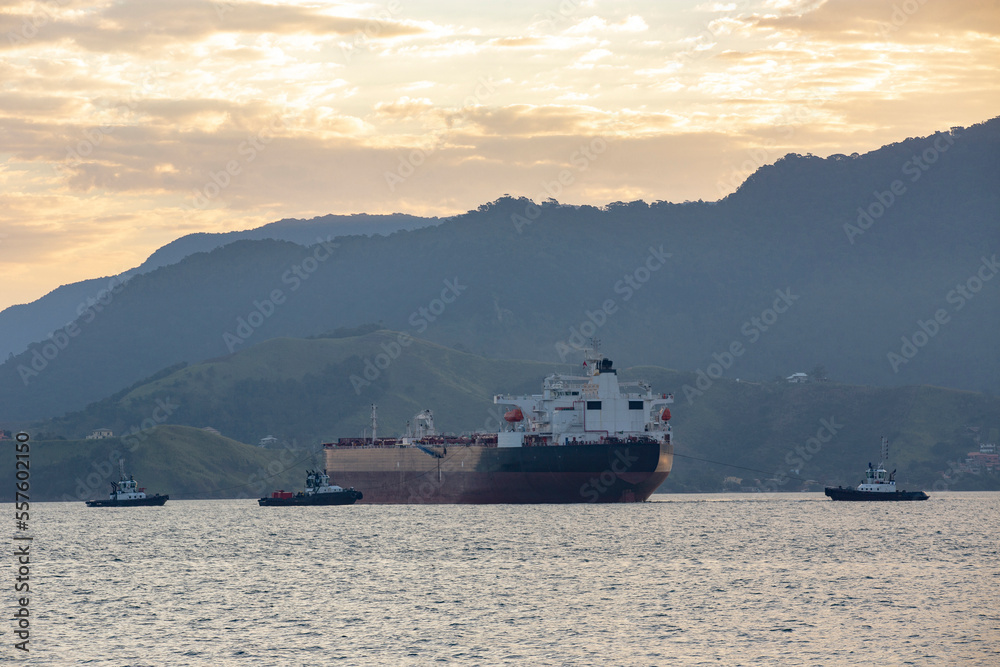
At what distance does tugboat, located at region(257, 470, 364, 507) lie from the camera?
143m

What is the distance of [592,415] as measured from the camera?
12775 cm

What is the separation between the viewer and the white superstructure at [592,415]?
127375mm

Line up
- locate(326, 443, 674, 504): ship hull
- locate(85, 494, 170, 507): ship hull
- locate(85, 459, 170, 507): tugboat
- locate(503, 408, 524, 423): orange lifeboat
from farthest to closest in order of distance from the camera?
locate(85, 459, 170, 507): tugboat → locate(85, 494, 170, 507): ship hull → locate(503, 408, 524, 423): orange lifeboat → locate(326, 443, 674, 504): ship hull

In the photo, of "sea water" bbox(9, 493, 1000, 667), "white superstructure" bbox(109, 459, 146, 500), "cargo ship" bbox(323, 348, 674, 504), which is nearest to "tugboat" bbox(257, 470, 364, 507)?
"cargo ship" bbox(323, 348, 674, 504)

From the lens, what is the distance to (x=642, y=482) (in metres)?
126

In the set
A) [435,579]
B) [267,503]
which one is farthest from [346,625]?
[267,503]

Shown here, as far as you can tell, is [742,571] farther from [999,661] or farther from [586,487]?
[586,487]

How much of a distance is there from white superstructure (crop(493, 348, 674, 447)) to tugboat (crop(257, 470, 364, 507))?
22.3 meters

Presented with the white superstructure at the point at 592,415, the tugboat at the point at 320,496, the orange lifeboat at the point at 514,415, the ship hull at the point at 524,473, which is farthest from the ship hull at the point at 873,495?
the tugboat at the point at 320,496

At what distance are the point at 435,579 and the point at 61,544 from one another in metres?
46.6

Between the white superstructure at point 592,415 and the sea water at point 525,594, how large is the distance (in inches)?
629

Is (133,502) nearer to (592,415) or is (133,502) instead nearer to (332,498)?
(332,498)

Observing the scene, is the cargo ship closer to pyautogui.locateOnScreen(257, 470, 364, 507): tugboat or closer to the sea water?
pyautogui.locateOnScreen(257, 470, 364, 507): tugboat

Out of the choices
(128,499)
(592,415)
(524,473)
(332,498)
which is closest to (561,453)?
(524,473)
